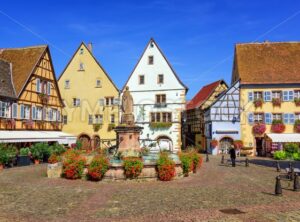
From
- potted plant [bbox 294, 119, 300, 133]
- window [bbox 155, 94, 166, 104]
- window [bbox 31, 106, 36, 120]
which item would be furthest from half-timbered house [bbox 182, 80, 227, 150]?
window [bbox 31, 106, 36, 120]

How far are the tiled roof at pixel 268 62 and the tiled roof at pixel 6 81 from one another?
21.9 m

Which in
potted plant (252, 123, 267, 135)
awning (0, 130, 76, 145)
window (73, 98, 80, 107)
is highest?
window (73, 98, 80, 107)

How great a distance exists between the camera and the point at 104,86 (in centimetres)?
3578

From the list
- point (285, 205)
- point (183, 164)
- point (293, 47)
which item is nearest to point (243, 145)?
point (293, 47)

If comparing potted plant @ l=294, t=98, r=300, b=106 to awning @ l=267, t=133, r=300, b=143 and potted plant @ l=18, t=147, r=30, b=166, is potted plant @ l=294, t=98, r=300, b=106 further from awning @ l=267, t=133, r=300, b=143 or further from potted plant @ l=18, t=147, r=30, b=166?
potted plant @ l=18, t=147, r=30, b=166

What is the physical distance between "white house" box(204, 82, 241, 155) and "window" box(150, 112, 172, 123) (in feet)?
14.4

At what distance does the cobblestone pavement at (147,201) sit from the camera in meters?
8.32

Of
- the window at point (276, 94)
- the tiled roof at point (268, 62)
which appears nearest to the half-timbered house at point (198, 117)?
the tiled roof at point (268, 62)

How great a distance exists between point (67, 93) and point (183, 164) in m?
24.5

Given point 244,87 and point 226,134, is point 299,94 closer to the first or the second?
point 244,87

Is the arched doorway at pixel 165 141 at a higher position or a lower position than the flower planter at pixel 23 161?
higher

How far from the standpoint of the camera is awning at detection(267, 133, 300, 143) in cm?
3034

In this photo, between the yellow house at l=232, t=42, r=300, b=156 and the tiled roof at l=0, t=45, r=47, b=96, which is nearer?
the tiled roof at l=0, t=45, r=47, b=96

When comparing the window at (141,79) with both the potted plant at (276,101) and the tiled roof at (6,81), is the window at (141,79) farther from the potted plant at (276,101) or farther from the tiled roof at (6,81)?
the potted plant at (276,101)
